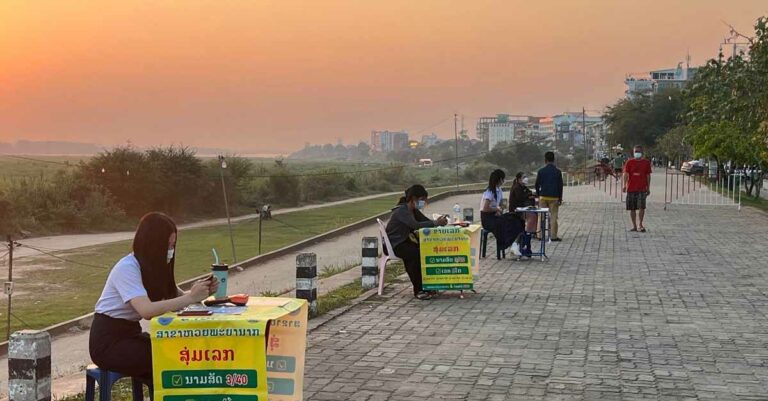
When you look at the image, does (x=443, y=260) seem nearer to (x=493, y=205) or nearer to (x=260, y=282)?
(x=493, y=205)

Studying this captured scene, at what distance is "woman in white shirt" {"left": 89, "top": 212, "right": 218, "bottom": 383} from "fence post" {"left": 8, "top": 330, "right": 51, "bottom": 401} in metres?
0.38

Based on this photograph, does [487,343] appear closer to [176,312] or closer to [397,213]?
[397,213]

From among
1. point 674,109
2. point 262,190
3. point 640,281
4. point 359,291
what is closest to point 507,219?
point 640,281

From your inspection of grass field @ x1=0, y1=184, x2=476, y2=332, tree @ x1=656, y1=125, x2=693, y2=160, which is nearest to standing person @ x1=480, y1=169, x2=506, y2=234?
grass field @ x1=0, y1=184, x2=476, y2=332

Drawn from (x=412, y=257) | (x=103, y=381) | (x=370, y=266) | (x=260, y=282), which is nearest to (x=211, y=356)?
(x=103, y=381)

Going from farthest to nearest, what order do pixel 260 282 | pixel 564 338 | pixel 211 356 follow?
pixel 260 282 → pixel 564 338 → pixel 211 356

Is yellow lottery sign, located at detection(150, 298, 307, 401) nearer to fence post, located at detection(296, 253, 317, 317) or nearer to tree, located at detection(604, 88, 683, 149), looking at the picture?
fence post, located at detection(296, 253, 317, 317)

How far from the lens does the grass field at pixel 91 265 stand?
1834cm

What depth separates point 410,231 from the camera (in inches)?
426

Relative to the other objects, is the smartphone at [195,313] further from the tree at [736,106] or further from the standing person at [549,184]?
the tree at [736,106]

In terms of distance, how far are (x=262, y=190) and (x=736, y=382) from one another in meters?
59.2

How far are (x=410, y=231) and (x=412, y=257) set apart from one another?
0.34 metres

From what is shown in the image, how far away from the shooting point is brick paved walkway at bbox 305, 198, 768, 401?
6500 millimetres

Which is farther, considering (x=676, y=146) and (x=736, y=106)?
(x=676, y=146)
